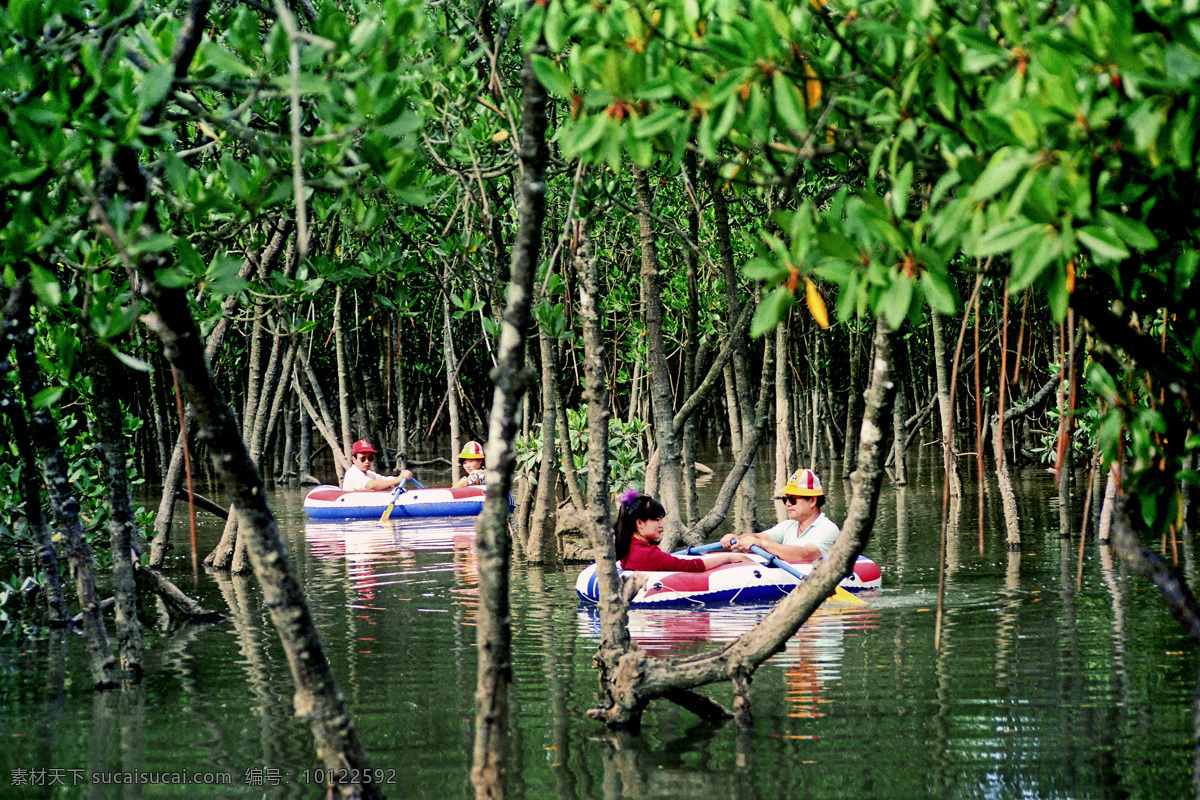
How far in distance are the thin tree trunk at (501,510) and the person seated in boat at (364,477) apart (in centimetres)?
1346

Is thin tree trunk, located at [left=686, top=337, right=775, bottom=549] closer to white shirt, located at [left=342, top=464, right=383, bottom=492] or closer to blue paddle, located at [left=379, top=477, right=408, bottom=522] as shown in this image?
blue paddle, located at [left=379, top=477, right=408, bottom=522]

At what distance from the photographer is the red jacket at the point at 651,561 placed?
388 inches

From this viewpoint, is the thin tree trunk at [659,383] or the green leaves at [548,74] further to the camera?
the thin tree trunk at [659,383]

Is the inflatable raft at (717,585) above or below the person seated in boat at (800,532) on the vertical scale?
below

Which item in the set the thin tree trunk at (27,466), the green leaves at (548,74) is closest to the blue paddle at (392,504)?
the thin tree trunk at (27,466)

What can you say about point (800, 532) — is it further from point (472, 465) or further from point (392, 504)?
point (392, 504)

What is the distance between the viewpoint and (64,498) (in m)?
6.49

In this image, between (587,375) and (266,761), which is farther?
(587,375)

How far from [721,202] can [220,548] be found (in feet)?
19.3

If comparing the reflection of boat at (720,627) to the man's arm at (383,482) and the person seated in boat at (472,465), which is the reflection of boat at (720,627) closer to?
the person seated in boat at (472,465)

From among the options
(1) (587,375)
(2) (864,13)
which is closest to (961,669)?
(1) (587,375)

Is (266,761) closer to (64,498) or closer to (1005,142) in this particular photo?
(64,498)

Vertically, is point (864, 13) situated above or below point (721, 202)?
below

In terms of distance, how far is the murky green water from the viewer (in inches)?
207
